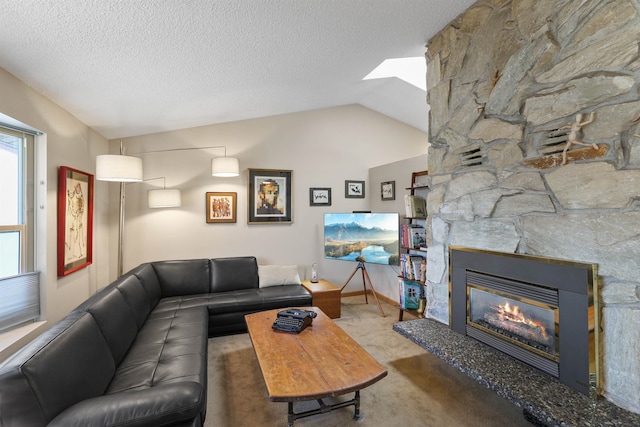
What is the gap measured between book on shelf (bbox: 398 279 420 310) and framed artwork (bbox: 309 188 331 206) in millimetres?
1784

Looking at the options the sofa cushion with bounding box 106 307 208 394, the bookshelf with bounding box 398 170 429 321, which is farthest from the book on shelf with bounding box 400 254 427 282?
the sofa cushion with bounding box 106 307 208 394

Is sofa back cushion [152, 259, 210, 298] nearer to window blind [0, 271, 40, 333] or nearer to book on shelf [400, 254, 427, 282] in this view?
window blind [0, 271, 40, 333]

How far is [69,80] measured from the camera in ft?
7.68

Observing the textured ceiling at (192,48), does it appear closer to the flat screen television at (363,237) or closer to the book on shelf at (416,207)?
the book on shelf at (416,207)

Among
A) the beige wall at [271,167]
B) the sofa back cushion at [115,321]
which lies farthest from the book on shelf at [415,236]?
the sofa back cushion at [115,321]

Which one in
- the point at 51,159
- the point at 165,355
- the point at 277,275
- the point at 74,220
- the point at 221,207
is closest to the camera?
the point at 165,355

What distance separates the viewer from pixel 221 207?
4.39m

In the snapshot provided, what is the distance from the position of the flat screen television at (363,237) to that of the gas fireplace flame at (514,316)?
5.93 ft

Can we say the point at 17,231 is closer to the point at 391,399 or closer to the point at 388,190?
the point at 391,399

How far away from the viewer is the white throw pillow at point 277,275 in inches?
162

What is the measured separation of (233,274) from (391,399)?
8.19 feet

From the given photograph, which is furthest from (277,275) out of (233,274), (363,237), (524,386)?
(524,386)

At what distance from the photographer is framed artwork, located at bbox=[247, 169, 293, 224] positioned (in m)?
4.53

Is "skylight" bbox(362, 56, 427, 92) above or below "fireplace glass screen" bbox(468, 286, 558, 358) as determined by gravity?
above
